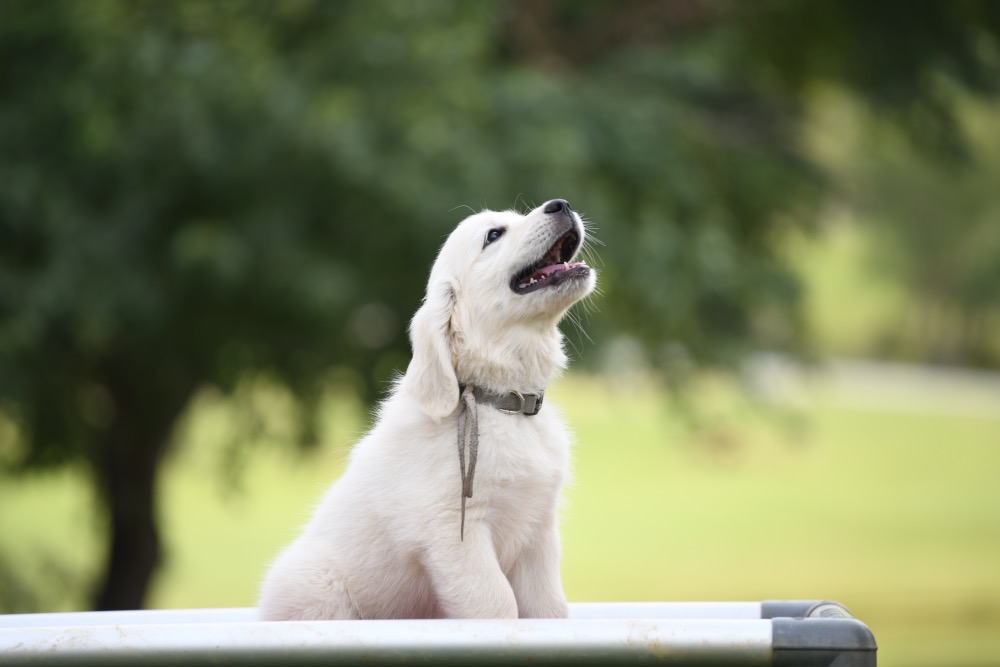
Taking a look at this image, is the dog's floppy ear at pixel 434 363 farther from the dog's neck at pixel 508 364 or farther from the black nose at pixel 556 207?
the black nose at pixel 556 207

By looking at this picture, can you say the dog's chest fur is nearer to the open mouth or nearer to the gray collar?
the gray collar

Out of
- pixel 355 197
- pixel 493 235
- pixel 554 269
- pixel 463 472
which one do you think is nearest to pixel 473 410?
pixel 463 472

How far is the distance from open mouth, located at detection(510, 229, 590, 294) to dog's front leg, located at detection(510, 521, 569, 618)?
2.13ft

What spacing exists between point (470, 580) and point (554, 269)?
2.92 ft

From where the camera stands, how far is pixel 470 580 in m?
2.87

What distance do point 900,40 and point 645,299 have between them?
10.9 ft

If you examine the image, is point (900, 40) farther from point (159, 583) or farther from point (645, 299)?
point (159, 583)

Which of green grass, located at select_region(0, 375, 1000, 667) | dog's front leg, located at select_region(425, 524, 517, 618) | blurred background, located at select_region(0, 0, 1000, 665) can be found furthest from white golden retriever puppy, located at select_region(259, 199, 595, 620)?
green grass, located at select_region(0, 375, 1000, 667)

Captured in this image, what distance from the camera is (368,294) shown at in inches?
322

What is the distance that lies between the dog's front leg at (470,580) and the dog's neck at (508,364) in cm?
42

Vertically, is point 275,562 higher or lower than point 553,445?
lower

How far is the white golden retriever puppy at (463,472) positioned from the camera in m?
2.92

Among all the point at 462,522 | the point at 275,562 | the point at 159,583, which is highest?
the point at 462,522

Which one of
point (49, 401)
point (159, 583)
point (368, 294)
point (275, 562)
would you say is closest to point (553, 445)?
point (275, 562)
